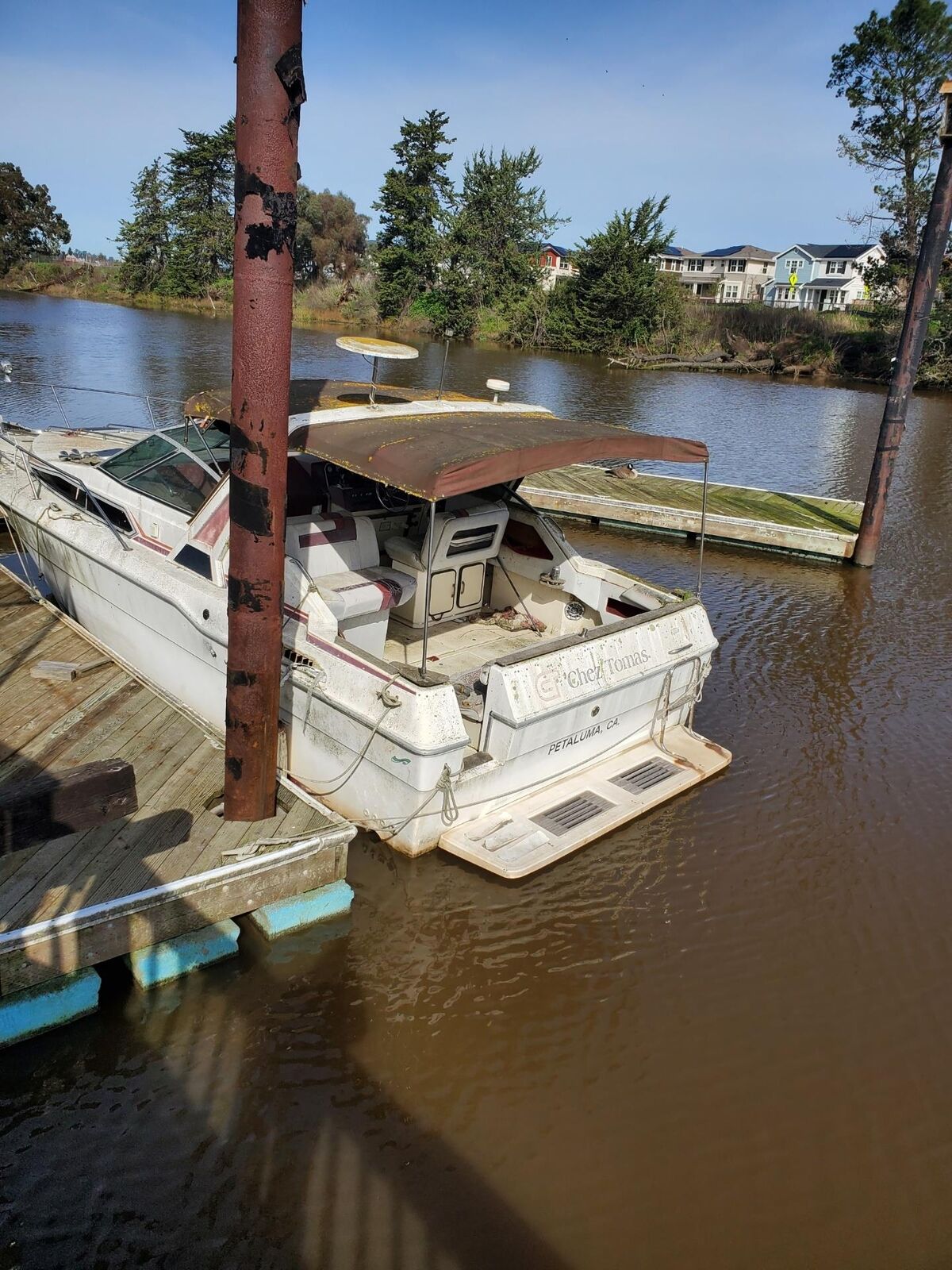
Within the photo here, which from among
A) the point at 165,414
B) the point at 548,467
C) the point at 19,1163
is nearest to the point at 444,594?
the point at 548,467

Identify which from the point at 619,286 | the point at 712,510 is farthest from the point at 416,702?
the point at 619,286

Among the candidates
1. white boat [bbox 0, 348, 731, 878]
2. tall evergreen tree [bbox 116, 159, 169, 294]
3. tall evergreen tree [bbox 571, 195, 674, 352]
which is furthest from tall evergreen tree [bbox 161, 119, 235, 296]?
white boat [bbox 0, 348, 731, 878]

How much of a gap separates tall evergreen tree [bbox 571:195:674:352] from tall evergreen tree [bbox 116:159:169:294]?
2700 centimetres

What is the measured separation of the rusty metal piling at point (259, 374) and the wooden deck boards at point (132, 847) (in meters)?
0.40

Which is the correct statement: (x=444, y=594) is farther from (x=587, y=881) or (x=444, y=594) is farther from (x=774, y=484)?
(x=774, y=484)

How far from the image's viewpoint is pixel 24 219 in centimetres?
6544

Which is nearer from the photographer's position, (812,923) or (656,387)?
(812,923)

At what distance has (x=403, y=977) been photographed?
15.8 ft

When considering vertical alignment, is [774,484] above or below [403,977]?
above

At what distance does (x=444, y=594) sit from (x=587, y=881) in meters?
2.86

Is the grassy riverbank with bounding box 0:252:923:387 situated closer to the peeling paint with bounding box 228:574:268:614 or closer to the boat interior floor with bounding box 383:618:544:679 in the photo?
the boat interior floor with bounding box 383:618:544:679

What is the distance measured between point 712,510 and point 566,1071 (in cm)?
1172

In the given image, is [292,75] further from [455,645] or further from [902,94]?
[902,94]

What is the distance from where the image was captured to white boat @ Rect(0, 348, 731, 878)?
5.43 metres
